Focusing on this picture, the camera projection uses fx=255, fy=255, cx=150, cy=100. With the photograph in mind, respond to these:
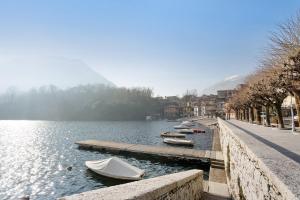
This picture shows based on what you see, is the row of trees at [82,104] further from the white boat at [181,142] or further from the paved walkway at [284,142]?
the paved walkway at [284,142]

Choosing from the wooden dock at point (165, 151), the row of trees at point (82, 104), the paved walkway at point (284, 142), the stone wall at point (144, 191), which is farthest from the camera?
the row of trees at point (82, 104)

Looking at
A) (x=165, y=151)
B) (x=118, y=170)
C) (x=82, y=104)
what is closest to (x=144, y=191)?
(x=118, y=170)

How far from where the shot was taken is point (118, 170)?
22297 mm

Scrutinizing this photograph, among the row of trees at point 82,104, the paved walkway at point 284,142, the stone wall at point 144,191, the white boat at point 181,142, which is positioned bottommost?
the white boat at point 181,142

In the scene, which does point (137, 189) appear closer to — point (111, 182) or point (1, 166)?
point (111, 182)

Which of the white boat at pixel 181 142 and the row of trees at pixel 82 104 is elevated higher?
the row of trees at pixel 82 104

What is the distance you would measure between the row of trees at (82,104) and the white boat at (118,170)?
13845 centimetres

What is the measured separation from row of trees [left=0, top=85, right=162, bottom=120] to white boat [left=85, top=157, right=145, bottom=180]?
138m

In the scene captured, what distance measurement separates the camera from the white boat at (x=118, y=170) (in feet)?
70.8

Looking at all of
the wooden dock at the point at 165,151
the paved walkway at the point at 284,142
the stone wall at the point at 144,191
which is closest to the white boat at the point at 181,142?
the wooden dock at the point at 165,151

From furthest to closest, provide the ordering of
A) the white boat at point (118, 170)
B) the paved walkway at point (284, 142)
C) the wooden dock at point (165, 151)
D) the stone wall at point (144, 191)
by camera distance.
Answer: the wooden dock at point (165, 151) → the white boat at point (118, 170) → the paved walkway at point (284, 142) → the stone wall at point (144, 191)

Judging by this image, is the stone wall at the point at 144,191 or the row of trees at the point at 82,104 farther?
the row of trees at the point at 82,104

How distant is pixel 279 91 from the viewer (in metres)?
22.4

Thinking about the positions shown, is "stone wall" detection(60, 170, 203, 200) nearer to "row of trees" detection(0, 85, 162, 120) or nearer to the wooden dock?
the wooden dock
